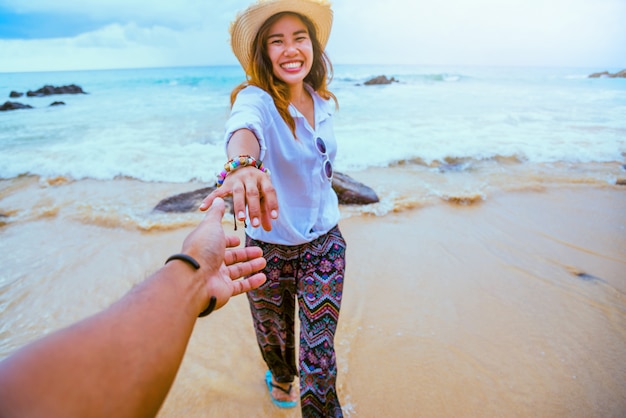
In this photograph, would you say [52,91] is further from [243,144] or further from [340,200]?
[243,144]

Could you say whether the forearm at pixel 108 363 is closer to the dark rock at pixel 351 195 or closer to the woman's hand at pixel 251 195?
the woman's hand at pixel 251 195

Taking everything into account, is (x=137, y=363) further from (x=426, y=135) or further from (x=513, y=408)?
(x=426, y=135)

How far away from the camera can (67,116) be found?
14.9m

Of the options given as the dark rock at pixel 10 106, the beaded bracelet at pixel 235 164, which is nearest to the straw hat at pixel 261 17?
the beaded bracelet at pixel 235 164

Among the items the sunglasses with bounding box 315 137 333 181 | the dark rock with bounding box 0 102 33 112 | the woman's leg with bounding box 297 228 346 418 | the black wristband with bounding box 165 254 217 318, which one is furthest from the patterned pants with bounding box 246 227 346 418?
the dark rock with bounding box 0 102 33 112

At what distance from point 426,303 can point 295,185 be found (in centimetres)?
188

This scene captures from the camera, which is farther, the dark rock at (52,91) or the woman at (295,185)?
the dark rock at (52,91)

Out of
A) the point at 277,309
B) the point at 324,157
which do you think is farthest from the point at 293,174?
the point at 277,309

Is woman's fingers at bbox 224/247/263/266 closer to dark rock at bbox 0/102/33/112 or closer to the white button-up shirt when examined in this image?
the white button-up shirt

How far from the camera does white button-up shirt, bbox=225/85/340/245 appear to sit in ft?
5.76

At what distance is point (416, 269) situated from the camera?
→ 356 cm

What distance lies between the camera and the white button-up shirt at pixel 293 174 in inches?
69.1

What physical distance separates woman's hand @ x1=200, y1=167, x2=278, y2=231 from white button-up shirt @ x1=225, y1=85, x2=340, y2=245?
47 centimetres

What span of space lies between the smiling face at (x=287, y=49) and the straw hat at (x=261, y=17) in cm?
6
